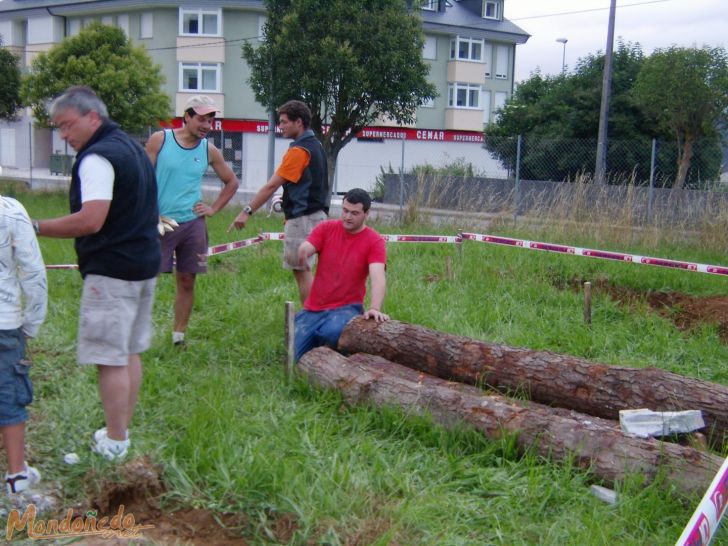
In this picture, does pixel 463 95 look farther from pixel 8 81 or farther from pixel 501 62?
pixel 8 81

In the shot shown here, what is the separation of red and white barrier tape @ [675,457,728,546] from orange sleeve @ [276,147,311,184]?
13.2 ft

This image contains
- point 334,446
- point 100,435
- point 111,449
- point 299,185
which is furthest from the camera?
point 299,185

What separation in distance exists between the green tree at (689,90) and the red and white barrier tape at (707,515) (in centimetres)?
1729

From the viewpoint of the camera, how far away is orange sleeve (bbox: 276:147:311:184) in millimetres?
6461

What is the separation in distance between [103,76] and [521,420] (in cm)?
1768

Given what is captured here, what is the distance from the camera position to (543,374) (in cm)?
503

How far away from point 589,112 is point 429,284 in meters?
20.3

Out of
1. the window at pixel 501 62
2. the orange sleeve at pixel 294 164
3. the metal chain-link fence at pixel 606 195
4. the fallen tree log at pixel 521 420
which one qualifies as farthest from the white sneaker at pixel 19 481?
the window at pixel 501 62

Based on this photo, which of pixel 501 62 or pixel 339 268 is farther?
pixel 501 62

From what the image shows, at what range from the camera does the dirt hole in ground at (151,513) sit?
355cm

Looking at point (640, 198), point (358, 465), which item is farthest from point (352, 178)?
point (358, 465)

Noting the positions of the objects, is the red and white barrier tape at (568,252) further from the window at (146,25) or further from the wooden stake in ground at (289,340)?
the window at (146,25)

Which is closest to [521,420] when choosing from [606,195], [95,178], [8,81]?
[95,178]

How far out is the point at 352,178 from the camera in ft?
116
